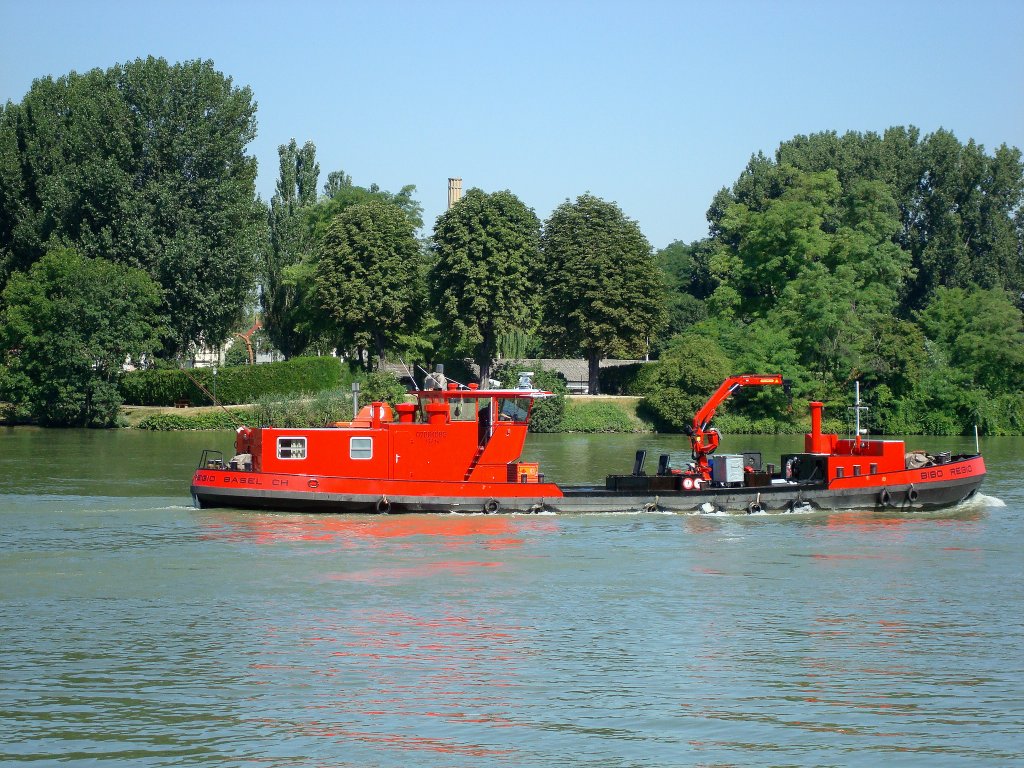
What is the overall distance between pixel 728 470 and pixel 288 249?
196 ft

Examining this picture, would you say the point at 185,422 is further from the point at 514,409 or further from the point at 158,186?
the point at 514,409

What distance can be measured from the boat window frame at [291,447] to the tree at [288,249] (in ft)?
176

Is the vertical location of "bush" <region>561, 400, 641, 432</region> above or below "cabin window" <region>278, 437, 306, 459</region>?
above

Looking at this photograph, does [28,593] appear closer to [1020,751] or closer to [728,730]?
[728,730]

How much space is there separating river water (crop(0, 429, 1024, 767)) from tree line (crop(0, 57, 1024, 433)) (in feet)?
146

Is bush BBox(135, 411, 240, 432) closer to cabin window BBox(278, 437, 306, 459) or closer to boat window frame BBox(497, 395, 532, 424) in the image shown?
cabin window BBox(278, 437, 306, 459)

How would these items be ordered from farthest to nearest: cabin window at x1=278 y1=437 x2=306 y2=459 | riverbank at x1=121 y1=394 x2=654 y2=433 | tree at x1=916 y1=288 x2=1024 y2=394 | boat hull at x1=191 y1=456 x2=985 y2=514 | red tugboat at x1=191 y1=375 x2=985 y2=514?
tree at x1=916 y1=288 x2=1024 y2=394 → riverbank at x1=121 y1=394 x2=654 y2=433 → cabin window at x1=278 y1=437 x2=306 y2=459 → red tugboat at x1=191 y1=375 x2=985 y2=514 → boat hull at x1=191 y1=456 x2=985 y2=514

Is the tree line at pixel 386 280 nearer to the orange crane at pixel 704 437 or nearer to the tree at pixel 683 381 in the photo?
the tree at pixel 683 381

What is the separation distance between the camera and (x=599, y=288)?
8325 centimetres

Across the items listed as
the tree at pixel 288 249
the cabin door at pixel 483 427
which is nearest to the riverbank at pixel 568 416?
the tree at pixel 288 249

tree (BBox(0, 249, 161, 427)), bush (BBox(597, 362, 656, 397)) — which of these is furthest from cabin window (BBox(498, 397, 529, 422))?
bush (BBox(597, 362, 656, 397))

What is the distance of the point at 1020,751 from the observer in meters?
15.5

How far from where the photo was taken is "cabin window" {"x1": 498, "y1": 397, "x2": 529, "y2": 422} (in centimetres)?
3403

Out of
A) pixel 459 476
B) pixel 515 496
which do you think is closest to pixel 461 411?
pixel 459 476
